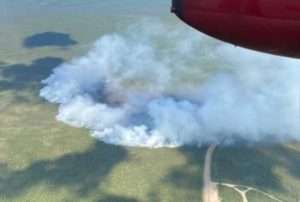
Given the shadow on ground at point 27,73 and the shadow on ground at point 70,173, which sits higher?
the shadow on ground at point 27,73

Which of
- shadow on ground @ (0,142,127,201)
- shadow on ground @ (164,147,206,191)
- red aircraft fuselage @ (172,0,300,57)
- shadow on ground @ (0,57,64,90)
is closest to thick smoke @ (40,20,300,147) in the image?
shadow on ground @ (0,57,64,90)

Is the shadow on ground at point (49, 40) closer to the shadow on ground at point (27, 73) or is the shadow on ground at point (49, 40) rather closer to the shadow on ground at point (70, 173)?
the shadow on ground at point (27, 73)

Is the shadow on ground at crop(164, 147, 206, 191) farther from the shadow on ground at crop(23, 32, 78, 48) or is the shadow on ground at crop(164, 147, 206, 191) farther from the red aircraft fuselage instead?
the red aircraft fuselage

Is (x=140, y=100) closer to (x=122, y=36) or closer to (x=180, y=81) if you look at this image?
(x=180, y=81)

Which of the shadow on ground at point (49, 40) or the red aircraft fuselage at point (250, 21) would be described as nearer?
the red aircraft fuselage at point (250, 21)

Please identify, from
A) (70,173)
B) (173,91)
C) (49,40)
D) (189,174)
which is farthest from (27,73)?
(189,174)

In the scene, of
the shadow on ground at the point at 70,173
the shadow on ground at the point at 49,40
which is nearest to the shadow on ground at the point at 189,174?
the shadow on ground at the point at 70,173

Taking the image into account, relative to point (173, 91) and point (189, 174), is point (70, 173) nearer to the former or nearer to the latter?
point (189, 174)
